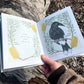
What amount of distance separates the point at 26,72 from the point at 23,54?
0.36m

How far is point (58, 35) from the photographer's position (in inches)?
44.8

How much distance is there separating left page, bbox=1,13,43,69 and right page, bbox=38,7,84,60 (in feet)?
0.18

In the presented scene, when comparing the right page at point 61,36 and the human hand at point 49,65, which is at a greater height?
the right page at point 61,36

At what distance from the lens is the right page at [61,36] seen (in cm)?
107

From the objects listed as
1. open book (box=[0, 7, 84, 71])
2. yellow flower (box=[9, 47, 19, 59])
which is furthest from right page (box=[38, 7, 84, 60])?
yellow flower (box=[9, 47, 19, 59])

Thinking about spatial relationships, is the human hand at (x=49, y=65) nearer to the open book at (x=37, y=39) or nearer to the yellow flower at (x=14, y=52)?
the open book at (x=37, y=39)

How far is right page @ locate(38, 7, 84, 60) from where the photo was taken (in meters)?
1.07

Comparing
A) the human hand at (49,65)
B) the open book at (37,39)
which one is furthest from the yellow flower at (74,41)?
the human hand at (49,65)

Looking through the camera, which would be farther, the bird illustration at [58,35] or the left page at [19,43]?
the bird illustration at [58,35]

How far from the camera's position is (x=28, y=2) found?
1711 mm

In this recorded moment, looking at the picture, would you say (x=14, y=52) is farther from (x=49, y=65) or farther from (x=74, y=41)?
(x=74, y=41)

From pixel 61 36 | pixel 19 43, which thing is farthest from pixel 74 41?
pixel 19 43

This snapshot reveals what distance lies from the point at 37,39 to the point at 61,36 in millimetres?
162

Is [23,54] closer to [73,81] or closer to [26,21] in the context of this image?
[26,21]
